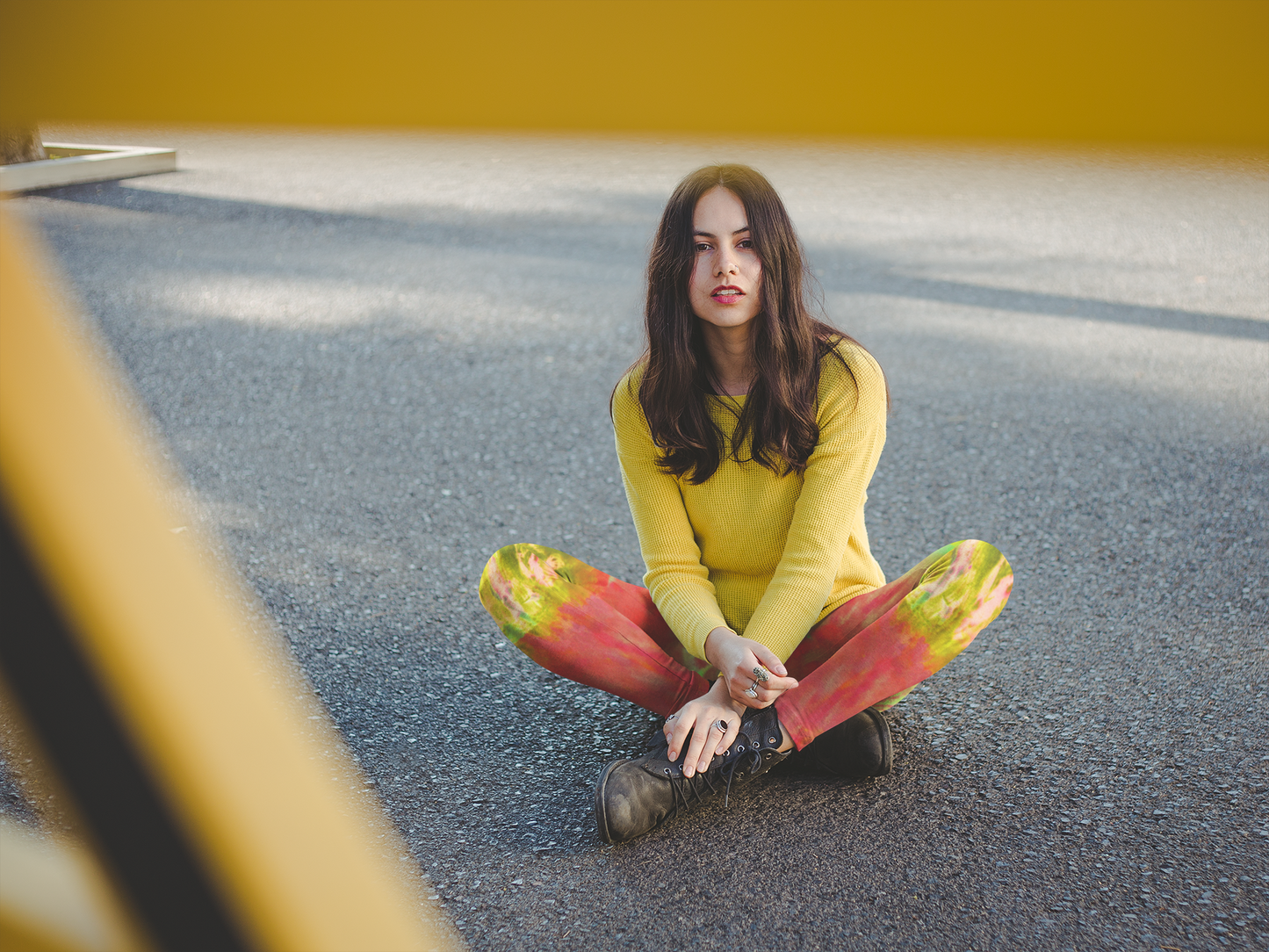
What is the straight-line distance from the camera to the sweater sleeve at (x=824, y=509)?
2.09m

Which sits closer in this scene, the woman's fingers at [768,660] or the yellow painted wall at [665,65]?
the yellow painted wall at [665,65]

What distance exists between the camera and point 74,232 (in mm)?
6984

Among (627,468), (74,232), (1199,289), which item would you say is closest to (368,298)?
(74,232)

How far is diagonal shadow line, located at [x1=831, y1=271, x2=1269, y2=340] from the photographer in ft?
17.1

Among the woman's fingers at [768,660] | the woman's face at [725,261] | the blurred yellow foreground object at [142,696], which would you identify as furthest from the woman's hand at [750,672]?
A: the blurred yellow foreground object at [142,696]

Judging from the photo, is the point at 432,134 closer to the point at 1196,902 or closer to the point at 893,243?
the point at 1196,902

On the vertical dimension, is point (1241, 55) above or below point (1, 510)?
above

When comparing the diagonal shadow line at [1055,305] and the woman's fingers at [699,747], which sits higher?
the diagonal shadow line at [1055,305]

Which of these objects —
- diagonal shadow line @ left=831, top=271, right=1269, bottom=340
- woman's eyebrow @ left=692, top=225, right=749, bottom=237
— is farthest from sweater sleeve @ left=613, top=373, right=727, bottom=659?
diagonal shadow line @ left=831, top=271, right=1269, bottom=340

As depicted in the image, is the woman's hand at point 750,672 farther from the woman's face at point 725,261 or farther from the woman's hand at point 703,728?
the woman's face at point 725,261

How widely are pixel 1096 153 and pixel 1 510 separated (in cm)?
Answer: 42

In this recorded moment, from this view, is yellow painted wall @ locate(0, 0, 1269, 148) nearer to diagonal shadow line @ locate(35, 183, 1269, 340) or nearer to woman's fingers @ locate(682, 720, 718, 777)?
woman's fingers @ locate(682, 720, 718, 777)

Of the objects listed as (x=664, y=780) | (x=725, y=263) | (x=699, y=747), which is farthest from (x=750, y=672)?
(x=725, y=263)

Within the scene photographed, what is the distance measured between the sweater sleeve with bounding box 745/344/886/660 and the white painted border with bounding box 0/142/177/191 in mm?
6923
